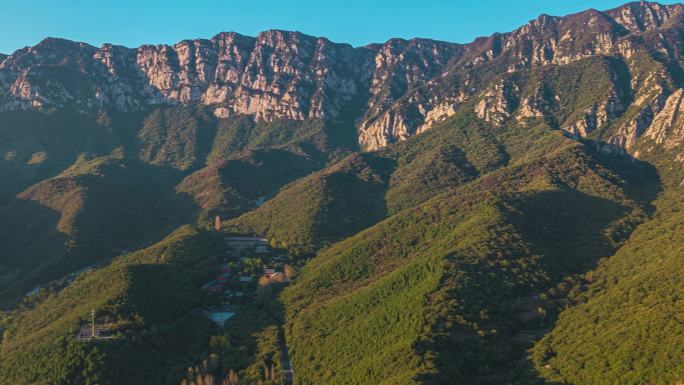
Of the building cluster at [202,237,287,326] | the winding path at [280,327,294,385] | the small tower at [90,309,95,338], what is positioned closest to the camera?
the winding path at [280,327,294,385]

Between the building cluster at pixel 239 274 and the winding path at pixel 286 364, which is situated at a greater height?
the building cluster at pixel 239 274

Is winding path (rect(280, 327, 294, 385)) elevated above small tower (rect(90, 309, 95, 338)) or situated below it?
below

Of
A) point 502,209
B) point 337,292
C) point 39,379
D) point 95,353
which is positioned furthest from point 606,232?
point 39,379

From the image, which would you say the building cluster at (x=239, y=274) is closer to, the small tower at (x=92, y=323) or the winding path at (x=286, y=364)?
the winding path at (x=286, y=364)

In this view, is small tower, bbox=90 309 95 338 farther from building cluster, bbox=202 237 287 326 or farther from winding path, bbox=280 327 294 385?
winding path, bbox=280 327 294 385

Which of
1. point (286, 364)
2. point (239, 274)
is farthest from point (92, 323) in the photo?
point (239, 274)

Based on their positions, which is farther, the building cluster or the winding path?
the building cluster

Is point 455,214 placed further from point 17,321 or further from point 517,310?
point 17,321

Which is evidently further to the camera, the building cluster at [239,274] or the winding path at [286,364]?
the building cluster at [239,274]

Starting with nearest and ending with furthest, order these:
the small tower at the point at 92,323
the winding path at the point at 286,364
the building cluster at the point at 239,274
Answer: the winding path at the point at 286,364, the small tower at the point at 92,323, the building cluster at the point at 239,274

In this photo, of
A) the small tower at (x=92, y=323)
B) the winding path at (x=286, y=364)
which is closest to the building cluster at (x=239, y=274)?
the winding path at (x=286, y=364)

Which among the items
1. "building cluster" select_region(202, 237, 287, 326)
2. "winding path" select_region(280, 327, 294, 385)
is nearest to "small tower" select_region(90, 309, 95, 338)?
"building cluster" select_region(202, 237, 287, 326)
